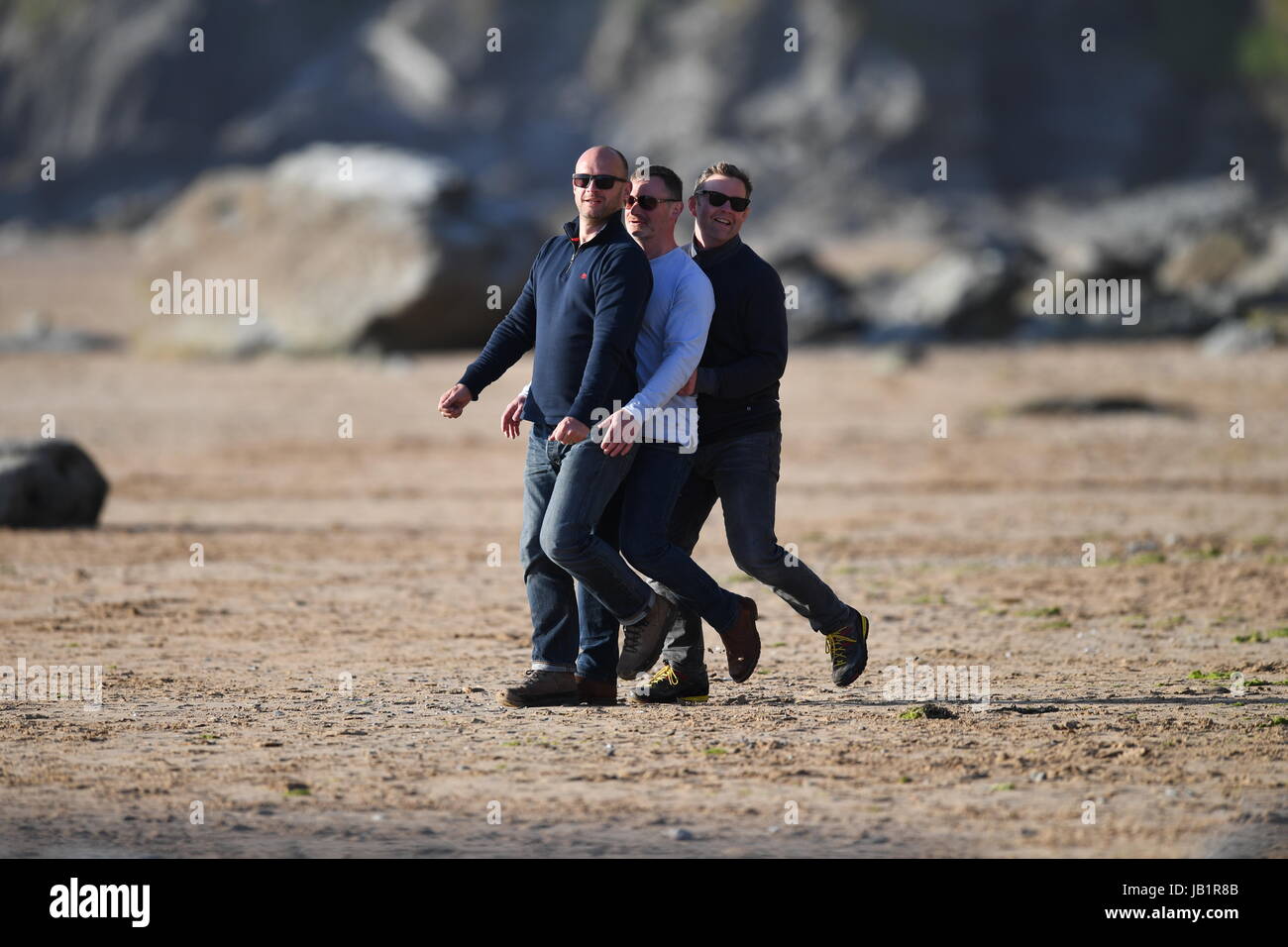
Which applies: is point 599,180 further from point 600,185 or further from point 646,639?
point 646,639

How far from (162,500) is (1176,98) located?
6054 centimetres

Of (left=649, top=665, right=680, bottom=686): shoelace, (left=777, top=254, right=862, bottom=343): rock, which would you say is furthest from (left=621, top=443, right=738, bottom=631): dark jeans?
(left=777, top=254, right=862, bottom=343): rock

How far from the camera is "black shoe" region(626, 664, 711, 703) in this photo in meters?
7.66

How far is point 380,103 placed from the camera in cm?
6819

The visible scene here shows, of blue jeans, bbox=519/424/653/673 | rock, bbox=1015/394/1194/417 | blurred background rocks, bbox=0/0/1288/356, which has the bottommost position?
blue jeans, bbox=519/424/653/673

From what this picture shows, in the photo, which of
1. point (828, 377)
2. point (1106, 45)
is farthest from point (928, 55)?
point (828, 377)

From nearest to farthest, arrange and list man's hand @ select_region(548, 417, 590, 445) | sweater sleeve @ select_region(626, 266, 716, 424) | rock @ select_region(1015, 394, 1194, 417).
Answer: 1. man's hand @ select_region(548, 417, 590, 445)
2. sweater sleeve @ select_region(626, 266, 716, 424)
3. rock @ select_region(1015, 394, 1194, 417)

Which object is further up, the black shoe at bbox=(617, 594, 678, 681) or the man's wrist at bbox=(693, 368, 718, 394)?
the man's wrist at bbox=(693, 368, 718, 394)

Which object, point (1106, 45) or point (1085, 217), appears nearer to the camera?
point (1085, 217)

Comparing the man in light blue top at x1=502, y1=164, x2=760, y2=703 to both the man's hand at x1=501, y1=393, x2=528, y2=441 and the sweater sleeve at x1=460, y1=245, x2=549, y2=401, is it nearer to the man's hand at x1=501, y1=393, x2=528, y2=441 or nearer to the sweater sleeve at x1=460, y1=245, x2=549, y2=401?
the man's hand at x1=501, y1=393, x2=528, y2=441

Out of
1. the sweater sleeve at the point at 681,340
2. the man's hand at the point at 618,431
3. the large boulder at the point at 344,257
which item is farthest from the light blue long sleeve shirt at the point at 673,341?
the large boulder at the point at 344,257

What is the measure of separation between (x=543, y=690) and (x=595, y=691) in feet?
0.71

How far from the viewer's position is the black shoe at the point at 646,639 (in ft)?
24.0
